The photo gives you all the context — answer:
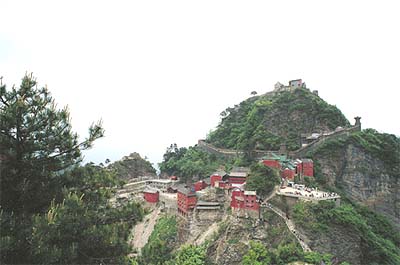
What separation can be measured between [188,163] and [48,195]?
36234 millimetres

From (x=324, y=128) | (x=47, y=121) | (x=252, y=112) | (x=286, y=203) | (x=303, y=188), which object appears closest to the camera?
(x=47, y=121)

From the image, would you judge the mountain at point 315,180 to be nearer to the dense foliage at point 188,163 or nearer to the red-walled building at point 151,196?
the dense foliage at point 188,163

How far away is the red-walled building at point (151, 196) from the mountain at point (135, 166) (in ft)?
41.4

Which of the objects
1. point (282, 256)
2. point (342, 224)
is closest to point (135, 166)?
point (282, 256)

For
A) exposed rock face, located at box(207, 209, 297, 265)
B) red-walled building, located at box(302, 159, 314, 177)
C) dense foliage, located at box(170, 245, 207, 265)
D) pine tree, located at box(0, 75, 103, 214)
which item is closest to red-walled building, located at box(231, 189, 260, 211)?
exposed rock face, located at box(207, 209, 297, 265)

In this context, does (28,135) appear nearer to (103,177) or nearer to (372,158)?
(103,177)

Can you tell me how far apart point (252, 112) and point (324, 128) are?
1046 cm

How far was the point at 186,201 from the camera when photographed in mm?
31984

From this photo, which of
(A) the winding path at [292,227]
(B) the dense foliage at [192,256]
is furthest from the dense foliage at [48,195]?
(A) the winding path at [292,227]

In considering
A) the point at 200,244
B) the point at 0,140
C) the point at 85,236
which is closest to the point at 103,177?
the point at 85,236

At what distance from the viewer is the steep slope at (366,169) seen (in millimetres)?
38750

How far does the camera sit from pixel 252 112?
48.4m

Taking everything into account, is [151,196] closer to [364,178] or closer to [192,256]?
[192,256]

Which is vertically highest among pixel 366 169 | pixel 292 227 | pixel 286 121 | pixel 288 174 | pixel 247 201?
pixel 286 121
